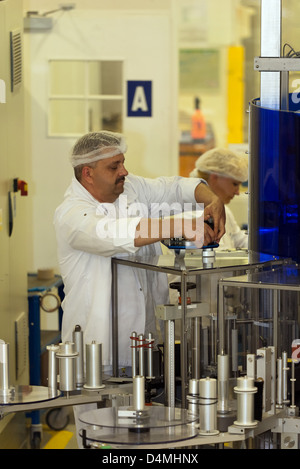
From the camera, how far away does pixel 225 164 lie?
3.77 m

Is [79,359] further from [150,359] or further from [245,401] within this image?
[245,401]

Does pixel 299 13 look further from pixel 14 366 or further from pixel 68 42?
pixel 68 42

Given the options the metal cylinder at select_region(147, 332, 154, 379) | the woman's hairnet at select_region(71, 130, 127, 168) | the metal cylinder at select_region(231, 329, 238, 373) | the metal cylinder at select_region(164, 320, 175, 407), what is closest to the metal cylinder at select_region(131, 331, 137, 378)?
the metal cylinder at select_region(147, 332, 154, 379)

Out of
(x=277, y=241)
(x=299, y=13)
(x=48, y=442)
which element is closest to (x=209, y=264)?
(x=277, y=241)

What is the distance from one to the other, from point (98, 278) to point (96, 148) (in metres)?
0.41

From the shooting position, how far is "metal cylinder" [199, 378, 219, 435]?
1.85 meters

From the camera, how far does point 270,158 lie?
225 centimetres

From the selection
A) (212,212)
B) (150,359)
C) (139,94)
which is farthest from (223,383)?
(139,94)

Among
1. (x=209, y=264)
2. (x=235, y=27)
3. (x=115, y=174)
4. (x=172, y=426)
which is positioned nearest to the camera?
(x=172, y=426)

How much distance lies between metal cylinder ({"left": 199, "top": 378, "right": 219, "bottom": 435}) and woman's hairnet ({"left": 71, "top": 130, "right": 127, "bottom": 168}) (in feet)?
3.06

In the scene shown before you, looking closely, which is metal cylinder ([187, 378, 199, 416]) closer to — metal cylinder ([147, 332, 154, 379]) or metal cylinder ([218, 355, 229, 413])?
metal cylinder ([218, 355, 229, 413])

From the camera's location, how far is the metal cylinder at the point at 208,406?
1.85 m

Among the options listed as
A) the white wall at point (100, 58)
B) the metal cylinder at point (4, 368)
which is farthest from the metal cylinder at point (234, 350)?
the white wall at point (100, 58)

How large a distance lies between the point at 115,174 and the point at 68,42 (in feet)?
7.15
